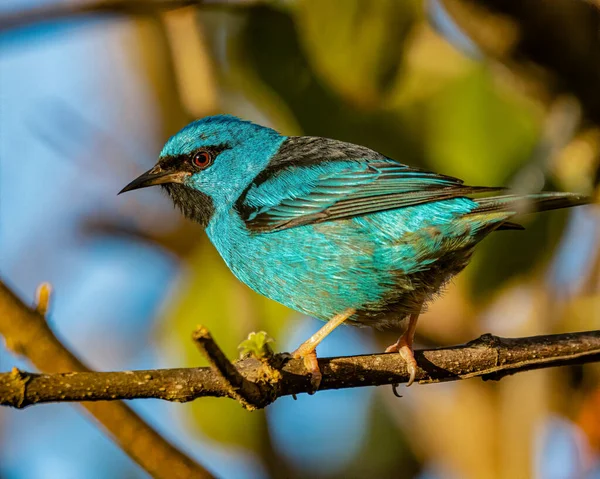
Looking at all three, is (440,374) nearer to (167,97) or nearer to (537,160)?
(537,160)

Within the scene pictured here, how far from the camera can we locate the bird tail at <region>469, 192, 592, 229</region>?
155 inches

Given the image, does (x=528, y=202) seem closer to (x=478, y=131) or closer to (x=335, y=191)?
(x=335, y=191)

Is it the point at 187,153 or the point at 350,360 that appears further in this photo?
the point at 187,153

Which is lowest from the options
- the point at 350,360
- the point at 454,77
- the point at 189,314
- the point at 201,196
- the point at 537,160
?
the point at 189,314

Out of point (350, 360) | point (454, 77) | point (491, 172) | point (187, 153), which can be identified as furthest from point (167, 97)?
point (350, 360)


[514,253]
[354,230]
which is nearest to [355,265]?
[354,230]

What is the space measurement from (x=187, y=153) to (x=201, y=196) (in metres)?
0.27

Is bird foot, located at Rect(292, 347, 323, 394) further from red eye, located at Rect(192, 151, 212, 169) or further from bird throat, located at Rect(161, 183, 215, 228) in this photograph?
red eye, located at Rect(192, 151, 212, 169)

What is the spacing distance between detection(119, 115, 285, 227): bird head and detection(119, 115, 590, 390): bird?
11 centimetres

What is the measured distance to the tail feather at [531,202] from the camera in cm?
394

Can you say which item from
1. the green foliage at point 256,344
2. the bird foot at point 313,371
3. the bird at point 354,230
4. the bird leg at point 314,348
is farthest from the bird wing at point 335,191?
the green foliage at point 256,344

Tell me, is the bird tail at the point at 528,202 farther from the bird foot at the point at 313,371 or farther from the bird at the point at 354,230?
the bird foot at the point at 313,371

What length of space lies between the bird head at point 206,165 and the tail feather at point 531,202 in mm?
1430

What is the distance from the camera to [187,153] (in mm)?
5062
